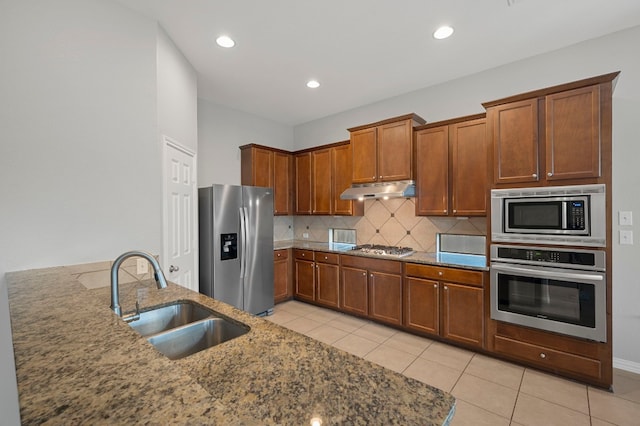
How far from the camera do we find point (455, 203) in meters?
3.22

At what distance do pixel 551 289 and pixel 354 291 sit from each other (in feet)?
6.87

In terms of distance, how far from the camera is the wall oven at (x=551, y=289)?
226 cm

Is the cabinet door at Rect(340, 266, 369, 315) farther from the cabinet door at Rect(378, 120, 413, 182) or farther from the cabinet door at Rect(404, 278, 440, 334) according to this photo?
the cabinet door at Rect(378, 120, 413, 182)

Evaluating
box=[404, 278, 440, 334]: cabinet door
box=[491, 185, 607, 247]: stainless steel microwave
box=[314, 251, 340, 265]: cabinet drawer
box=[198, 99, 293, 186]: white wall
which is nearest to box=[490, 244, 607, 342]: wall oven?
box=[491, 185, 607, 247]: stainless steel microwave

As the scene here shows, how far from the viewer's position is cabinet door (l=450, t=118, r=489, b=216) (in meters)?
3.04

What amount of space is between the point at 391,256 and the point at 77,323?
301cm

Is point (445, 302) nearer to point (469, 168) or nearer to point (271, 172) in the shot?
point (469, 168)

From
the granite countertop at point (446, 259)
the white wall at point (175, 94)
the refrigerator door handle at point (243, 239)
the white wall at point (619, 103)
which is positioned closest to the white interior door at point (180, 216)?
the white wall at point (175, 94)

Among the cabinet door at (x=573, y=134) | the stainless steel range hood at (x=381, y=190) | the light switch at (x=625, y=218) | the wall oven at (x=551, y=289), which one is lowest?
the wall oven at (x=551, y=289)

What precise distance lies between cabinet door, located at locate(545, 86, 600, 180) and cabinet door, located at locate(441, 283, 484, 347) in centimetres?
130

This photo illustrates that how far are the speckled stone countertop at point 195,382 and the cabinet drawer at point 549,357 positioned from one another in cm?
252

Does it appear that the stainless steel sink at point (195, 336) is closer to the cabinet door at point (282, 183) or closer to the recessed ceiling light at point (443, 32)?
the recessed ceiling light at point (443, 32)

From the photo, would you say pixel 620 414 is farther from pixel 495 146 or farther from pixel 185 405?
pixel 185 405

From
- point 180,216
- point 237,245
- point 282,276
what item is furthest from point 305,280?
point 180,216
